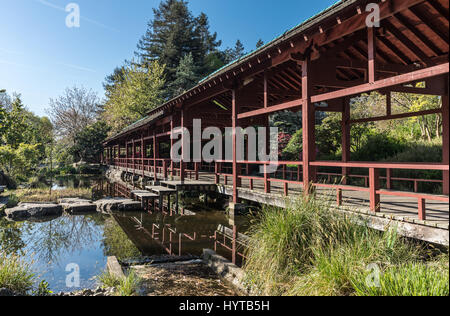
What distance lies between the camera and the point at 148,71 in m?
36.4

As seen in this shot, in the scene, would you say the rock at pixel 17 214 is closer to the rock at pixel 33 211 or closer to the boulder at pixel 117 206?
the rock at pixel 33 211

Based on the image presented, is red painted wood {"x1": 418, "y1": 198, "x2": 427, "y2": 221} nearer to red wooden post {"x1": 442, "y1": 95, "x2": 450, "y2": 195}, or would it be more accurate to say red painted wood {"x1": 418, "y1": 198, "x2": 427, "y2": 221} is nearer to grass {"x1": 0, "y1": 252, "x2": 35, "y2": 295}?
red wooden post {"x1": 442, "y1": 95, "x2": 450, "y2": 195}

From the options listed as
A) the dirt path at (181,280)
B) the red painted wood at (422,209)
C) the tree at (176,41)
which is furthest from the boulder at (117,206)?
the tree at (176,41)

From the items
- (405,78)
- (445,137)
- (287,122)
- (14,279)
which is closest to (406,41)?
(445,137)

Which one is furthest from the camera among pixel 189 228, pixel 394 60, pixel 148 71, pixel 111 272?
pixel 148 71

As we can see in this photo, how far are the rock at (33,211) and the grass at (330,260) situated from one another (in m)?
10.3

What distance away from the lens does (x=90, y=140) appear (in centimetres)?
3788

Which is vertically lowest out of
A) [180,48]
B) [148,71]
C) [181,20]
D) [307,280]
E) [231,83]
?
[307,280]

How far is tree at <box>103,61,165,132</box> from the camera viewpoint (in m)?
34.2

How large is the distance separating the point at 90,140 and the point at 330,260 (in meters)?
38.0

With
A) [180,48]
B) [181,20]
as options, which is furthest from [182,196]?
[181,20]

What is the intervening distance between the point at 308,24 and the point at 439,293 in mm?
→ 5036

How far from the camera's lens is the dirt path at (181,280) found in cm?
496

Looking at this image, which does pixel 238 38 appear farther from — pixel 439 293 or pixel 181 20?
pixel 439 293
